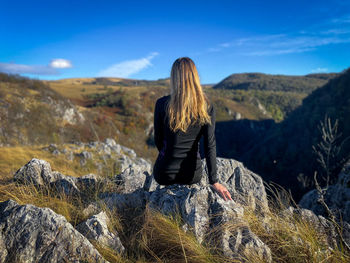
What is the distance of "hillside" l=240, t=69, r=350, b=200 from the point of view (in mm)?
26938

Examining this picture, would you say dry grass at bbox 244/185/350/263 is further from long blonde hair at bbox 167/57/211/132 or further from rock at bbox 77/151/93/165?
rock at bbox 77/151/93/165

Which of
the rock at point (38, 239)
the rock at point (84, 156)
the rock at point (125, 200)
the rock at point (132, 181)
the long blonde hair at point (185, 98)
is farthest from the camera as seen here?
the rock at point (84, 156)

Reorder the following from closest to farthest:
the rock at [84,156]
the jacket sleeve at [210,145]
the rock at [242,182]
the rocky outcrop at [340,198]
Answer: the jacket sleeve at [210,145] → the rock at [242,182] → the rocky outcrop at [340,198] → the rock at [84,156]

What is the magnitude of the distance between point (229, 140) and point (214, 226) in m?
65.6

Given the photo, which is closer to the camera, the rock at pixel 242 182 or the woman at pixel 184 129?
the woman at pixel 184 129

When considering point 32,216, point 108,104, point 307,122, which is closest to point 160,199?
point 32,216

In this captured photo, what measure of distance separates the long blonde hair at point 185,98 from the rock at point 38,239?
1.64 meters

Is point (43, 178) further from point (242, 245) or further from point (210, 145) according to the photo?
point (242, 245)

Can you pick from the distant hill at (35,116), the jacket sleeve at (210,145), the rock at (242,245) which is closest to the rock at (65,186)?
the jacket sleeve at (210,145)

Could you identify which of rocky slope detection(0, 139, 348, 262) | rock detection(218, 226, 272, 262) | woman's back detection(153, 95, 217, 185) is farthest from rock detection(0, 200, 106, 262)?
woman's back detection(153, 95, 217, 185)

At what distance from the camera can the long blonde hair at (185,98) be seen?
272 centimetres

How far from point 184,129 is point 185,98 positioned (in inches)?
16.1

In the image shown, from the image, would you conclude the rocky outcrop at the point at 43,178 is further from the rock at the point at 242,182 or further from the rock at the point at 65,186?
the rock at the point at 242,182

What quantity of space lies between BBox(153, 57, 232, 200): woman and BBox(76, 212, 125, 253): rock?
989mm
